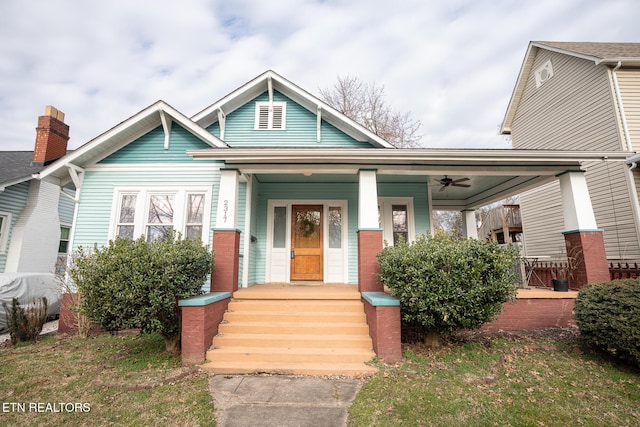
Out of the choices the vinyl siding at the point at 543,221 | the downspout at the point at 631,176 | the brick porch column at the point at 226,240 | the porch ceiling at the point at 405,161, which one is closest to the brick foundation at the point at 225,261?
the brick porch column at the point at 226,240

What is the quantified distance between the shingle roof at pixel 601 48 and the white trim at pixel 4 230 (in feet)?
66.6

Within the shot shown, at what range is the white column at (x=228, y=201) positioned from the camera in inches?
230

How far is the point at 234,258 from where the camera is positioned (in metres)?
5.76

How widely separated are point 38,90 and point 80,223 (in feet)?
31.0

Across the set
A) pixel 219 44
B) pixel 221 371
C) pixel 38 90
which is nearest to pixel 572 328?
pixel 221 371

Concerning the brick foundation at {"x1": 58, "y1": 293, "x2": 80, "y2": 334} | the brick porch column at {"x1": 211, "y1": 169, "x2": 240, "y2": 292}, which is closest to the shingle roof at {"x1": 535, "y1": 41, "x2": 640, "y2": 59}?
the brick porch column at {"x1": 211, "y1": 169, "x2": 240, "y2": 292}

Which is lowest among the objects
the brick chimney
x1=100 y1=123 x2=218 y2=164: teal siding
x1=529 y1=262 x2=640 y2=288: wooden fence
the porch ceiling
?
x1=529 y1=262 x2=640 y2=288: wooden fence

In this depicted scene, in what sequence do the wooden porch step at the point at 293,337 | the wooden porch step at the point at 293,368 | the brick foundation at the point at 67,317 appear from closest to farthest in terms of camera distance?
the wooden porch step at the point at 293,368
the wooden porch step at the point at 293,337
the brick foundation at the point at 67,317

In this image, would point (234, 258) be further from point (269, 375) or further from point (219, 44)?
point (219, 44)

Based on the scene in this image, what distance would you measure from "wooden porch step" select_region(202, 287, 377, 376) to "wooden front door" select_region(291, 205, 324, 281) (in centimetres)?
216

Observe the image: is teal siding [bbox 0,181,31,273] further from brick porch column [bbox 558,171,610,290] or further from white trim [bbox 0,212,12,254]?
brick porch column [bbox 558,171,610,290]

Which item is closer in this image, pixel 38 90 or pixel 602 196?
Answer: pixel 602 196

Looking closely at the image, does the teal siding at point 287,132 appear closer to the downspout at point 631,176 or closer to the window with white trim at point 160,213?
the window with white trim at point 160,213

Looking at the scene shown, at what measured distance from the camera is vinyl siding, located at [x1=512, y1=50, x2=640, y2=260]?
351 inches
